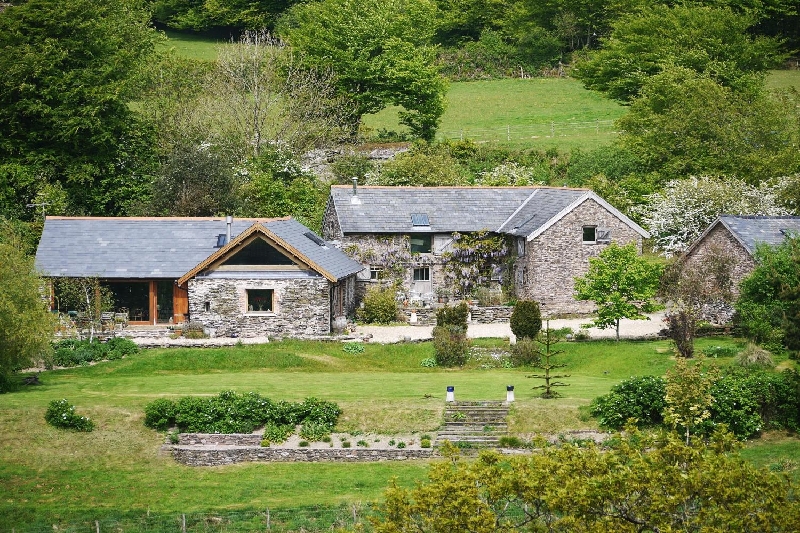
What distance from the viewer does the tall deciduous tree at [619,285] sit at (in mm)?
47781

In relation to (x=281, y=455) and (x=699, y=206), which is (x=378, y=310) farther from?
(x=281, y=455)

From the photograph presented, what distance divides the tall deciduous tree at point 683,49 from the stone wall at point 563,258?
22.5 meters

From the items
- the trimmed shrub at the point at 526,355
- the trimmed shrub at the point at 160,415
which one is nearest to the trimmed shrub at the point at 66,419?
the trimmed shrub at the point at 160,415

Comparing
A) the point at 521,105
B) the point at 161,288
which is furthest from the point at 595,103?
the point at 161,288

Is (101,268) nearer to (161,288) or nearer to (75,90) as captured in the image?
(161,288)

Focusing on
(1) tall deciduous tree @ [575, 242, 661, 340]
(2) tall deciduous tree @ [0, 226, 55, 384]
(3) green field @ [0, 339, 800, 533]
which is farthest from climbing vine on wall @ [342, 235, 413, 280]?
(2) tall deciduous tree @ [0, 226, 55, 384]

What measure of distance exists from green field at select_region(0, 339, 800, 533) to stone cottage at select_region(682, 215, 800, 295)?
3706 millimetres

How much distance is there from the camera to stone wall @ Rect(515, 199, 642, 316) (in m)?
54.5

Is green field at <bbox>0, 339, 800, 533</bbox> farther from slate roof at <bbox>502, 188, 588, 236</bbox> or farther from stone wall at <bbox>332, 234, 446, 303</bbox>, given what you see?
stone wall at <bbox>332, 234, 446, 303</bbox>

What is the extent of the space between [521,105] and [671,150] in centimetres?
2252

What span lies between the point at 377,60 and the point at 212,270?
28738 mm

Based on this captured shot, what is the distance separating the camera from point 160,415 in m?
37.2

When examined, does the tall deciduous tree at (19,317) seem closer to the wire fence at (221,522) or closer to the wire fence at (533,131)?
the wire fence at (221,522)

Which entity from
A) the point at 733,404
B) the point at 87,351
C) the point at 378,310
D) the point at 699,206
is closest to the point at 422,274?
the point at 378,310
